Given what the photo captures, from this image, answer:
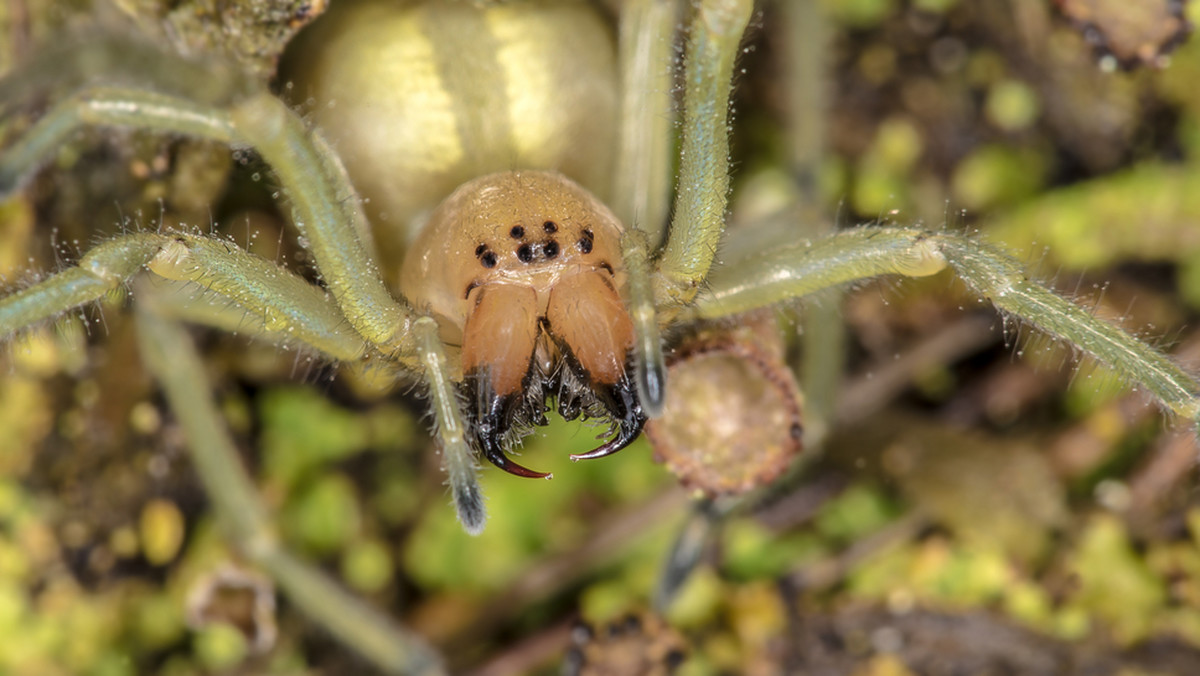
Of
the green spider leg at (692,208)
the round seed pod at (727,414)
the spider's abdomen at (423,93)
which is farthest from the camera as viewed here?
the spider's abdomen at (423,93)

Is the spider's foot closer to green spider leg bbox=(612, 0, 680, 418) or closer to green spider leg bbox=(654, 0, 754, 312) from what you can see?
green spider leg bbox=(654, 0, 754, 312)

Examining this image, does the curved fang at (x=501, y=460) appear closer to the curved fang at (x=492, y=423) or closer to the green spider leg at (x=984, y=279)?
the curved fang at (x=492, y=423)

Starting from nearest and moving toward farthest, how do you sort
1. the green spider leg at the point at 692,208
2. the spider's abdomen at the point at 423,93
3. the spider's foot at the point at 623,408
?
the green spider leg at the point at 692,208 → the spider's foot at the point at 623,408 → the spider's abdomen at the point at 423,93

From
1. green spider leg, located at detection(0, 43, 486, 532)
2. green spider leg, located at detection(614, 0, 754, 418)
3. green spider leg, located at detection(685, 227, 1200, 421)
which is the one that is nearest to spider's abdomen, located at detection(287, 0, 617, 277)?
green spider leg, located at detection(0, 43, 486, 532)

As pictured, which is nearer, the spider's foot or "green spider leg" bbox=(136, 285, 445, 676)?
the spider's foot

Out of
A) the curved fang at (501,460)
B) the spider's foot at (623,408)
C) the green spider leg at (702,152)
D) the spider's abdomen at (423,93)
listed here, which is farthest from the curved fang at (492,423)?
the spider's abdomen at (423,93)

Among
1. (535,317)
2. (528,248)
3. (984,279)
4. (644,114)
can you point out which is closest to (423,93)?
(644,114)

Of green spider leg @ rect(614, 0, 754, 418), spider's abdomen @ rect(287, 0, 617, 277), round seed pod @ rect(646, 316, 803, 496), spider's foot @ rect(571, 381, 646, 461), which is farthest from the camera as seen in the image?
spider's abdomen @ rect(287, 0, 617, 277)

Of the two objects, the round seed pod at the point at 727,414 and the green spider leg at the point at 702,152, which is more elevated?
the green spider leg at the point at 702,152
